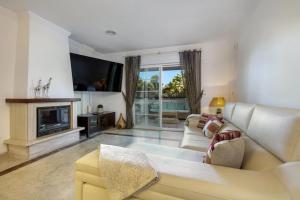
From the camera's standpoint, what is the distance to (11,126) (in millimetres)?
3045

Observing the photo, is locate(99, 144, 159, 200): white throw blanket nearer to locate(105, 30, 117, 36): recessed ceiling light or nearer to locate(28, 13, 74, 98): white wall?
locate(28, 13, 74, 98): white wall

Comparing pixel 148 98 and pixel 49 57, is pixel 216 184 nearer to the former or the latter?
pixel 49 57

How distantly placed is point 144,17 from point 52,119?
2.70m

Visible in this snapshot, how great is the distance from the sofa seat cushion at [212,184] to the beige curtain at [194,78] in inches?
141

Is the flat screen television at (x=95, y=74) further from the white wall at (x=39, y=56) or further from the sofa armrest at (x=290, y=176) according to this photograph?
the sofa armrest at (x=290, y=176)

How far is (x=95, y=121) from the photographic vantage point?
15.2 feet

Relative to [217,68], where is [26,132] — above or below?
below

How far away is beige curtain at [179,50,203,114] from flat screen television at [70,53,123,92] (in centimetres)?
206

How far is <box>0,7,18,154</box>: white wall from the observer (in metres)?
2.91

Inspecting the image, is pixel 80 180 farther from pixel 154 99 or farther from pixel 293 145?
pixel 154 99

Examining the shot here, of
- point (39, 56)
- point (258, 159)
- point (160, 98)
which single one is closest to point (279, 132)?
point (258, 159)

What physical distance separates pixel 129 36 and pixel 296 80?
3.41m

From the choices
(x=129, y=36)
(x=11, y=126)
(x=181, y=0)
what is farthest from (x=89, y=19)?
(x=11, y=126)

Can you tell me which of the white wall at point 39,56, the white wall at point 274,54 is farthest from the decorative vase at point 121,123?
the white wall at point 274,54
